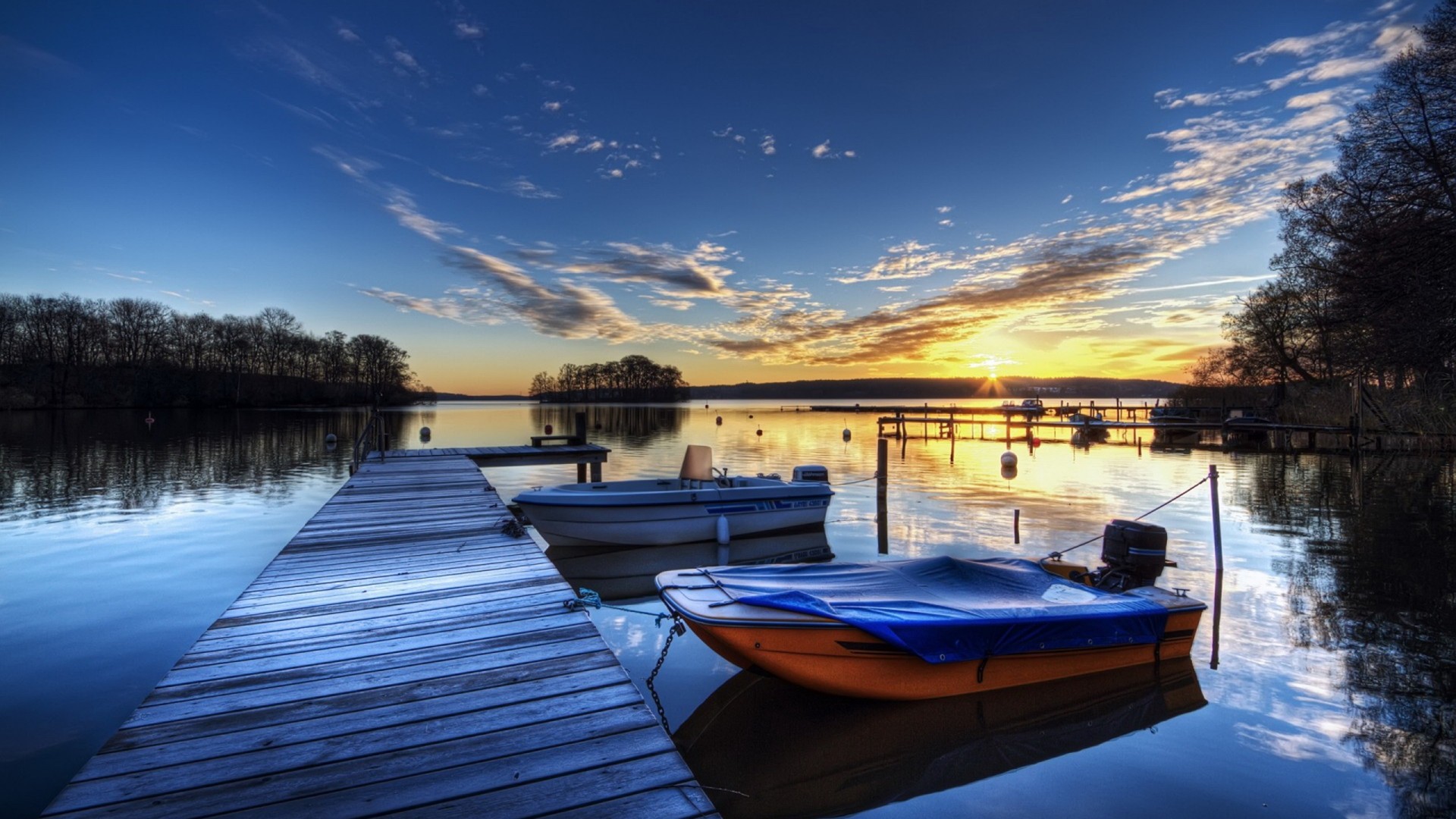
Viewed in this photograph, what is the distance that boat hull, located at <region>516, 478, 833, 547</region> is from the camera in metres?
12.2

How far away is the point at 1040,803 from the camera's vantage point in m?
4.99

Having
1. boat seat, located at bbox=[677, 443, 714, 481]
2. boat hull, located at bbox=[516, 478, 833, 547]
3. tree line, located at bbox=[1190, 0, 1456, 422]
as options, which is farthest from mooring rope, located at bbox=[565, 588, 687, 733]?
tree line, located at bbox=[1190, 0, 1456, 422]

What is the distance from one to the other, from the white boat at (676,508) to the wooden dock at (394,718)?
18.1ft

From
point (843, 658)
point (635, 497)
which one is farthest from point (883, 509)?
point (843, 658)

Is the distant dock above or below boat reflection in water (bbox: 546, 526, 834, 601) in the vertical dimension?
above

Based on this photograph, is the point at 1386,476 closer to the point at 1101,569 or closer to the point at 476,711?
the point at 1101,569

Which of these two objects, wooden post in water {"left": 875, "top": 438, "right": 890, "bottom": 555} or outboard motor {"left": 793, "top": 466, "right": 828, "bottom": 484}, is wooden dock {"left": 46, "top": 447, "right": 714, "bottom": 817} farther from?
outboard motor {"left": 793, "top": 466, "right": 828, "bottom": 484}

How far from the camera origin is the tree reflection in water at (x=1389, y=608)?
18.4 feet

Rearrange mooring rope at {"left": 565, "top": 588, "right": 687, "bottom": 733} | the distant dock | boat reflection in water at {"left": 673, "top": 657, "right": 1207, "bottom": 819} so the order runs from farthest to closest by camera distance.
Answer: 1. the distant dock
2. mooring rope at {"left": 565, "top": 588, "right": 687, "bottom": 733}
3. boat reflection in water at {"left": 673, "top": 657, "right": 1207, "bottom": 819}

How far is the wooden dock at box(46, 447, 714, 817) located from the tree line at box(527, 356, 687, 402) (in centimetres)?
15392

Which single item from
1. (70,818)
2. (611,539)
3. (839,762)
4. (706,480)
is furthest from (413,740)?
(706,480)

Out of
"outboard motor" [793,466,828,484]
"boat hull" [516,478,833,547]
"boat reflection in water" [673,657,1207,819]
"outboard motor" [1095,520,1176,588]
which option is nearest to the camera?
"boat reflection in water" [673,657,1207,819]

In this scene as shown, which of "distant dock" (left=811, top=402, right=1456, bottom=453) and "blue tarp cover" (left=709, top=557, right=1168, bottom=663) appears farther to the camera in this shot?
"distant dock" (left=811, top=402, right=1456, bottom=453)

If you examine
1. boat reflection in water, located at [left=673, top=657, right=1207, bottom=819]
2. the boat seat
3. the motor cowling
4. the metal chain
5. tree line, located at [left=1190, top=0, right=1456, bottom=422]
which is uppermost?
tree line, located at [left=1190, top=0, right=1456, bottom=422]
